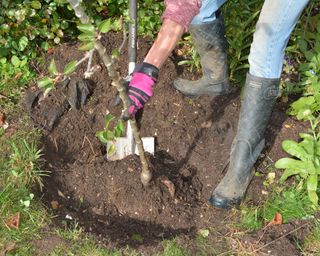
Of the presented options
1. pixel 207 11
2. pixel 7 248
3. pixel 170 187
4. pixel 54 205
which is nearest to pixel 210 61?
pixel 207 11

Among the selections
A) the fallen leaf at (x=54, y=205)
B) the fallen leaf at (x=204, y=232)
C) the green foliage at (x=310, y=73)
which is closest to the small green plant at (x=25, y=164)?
the fallen leaf at (x=54, y=205)

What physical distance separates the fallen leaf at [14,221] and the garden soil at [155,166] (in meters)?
0.17

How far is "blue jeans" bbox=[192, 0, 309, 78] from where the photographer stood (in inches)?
90.3

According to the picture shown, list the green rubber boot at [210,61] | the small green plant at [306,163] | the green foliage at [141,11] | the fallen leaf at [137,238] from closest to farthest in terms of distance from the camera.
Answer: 1. the fallen leaf at [137,238]
2. the small green plant at [306,163]
3. the green rubber boot at [210,61]
4. the green foliage at [141,11]

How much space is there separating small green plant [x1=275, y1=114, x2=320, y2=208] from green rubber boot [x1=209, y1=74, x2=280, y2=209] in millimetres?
160

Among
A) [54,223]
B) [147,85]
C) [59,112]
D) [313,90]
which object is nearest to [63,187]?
[54,223]

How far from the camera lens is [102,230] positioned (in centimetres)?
254

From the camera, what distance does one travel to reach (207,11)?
289cm

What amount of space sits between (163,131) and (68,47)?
3.09 ft

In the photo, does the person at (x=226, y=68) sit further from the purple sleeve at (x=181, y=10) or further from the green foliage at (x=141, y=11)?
the green foliage at (x=141, y=11)

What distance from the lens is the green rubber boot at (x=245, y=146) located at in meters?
2.65

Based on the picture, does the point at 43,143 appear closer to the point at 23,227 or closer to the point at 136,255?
the point at 23,227

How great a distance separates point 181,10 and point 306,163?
1.04 metres

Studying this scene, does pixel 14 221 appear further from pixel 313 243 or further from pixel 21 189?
pixel 313 243
